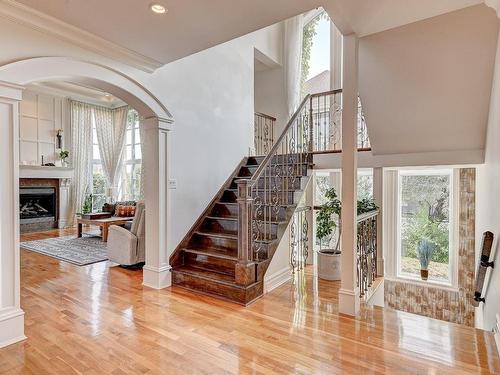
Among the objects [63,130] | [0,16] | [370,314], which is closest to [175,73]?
[0,16]

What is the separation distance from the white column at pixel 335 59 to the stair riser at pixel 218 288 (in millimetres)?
4639

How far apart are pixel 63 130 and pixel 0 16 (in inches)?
279

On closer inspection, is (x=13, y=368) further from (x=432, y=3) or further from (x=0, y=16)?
(x=432, y=3)

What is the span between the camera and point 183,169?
13.3ft

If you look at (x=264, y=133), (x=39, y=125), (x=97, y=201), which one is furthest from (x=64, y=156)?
(x=264, y=133)

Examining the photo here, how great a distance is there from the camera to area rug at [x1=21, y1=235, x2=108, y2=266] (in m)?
5.15

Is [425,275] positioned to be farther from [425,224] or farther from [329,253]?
[329,253]

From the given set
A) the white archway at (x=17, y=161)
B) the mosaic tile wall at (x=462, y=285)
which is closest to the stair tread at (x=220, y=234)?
the white archway at (x=17, y=161)

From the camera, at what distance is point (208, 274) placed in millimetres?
3627

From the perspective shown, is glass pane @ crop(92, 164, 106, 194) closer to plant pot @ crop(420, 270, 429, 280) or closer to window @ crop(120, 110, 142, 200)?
window @ crop(120, 110, 142, 200)

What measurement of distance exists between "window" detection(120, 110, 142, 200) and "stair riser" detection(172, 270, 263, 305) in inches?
220

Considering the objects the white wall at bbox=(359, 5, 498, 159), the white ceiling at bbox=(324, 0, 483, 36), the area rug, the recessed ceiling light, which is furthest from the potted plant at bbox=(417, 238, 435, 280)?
the area rug

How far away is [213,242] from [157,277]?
85 centimetres

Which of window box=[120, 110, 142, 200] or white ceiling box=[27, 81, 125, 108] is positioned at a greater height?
white ceiling box=[27, 81, 125, 108]
